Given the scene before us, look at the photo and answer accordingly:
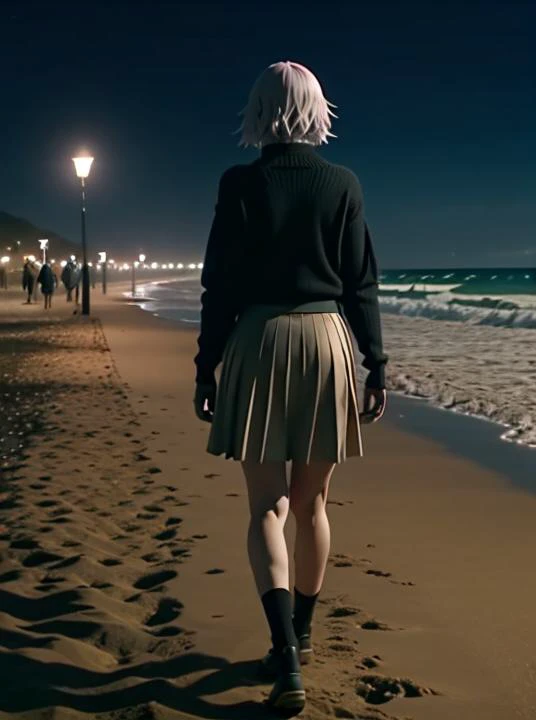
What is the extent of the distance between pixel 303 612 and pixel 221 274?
3.79 feet

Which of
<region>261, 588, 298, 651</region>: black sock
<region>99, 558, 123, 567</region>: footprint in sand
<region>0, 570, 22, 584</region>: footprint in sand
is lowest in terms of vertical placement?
<region>99, 558, 123, 567</region>: footprint in sand

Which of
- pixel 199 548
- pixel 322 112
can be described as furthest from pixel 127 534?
pixel 322 112

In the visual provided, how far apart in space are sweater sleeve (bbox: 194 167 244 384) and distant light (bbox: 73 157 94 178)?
69.8 ft

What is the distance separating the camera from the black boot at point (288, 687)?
95.0 inches

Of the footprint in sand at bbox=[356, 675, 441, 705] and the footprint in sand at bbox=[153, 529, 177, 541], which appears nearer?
the footprint in sand at bbox=[356, 675, 441, 705]

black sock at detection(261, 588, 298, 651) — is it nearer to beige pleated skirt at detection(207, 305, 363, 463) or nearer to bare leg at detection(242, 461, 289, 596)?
bare leg at detection(242, 461, 289, 596)

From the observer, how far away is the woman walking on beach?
2.46 m

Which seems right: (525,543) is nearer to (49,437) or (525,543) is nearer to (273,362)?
(273,362)

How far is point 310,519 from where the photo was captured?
268 cm

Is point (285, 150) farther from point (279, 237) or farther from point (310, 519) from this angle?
point (310, 519)

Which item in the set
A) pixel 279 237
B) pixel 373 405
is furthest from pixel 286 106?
pixel 373 405

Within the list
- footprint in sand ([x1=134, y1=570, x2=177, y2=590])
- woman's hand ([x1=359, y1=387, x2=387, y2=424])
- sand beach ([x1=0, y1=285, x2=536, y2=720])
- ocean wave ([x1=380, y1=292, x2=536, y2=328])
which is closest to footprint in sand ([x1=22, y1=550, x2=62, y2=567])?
sand beach ([x1=0, y1=285, x2=536, y2=720])

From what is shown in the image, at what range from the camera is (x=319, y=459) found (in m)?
2.52

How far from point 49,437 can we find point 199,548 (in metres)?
3.20
